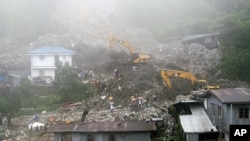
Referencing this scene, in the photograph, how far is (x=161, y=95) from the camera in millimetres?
27344

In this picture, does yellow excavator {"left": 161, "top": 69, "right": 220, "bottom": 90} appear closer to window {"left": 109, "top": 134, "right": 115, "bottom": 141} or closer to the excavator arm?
the excavator arm

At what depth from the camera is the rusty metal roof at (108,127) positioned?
1981 cm

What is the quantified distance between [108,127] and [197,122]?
172 inches

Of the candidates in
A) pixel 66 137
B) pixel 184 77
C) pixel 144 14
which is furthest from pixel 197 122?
pixel 144 14

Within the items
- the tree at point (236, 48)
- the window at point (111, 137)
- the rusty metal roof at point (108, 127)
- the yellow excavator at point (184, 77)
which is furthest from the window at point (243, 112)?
the tree at point (236, 48)

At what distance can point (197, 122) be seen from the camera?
20609 millimetres

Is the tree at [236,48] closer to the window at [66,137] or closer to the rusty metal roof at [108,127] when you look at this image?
the rusty metal roof at [108,127]

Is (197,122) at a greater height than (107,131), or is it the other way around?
(197,122)

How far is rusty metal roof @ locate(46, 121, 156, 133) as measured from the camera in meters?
19.8

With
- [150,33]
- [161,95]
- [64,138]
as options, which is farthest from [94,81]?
[150,33]

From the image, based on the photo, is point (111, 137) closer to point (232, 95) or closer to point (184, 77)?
point (232, 95)

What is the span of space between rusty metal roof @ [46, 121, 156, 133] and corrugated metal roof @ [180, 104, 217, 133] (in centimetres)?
158

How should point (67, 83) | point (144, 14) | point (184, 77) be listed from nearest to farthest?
point (184, 77) → point (67, 83) → point (144, 14)

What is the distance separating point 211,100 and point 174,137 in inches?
103
